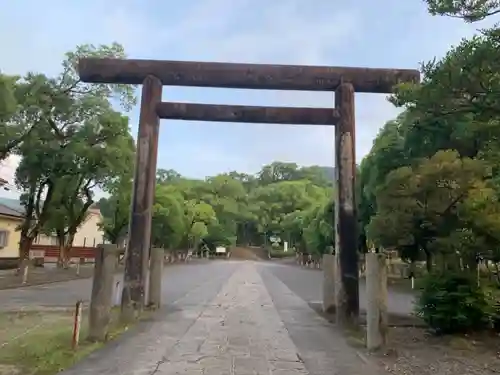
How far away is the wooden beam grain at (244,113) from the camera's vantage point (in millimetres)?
11273

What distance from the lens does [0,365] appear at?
6.16 metres

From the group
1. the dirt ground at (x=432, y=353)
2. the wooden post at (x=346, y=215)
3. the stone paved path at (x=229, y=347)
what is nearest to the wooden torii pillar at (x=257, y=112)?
the wooden post at (x=346, y=215)

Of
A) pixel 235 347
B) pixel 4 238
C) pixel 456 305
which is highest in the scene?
pixel 4 238

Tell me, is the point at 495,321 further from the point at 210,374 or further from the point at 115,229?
the point at 115,229

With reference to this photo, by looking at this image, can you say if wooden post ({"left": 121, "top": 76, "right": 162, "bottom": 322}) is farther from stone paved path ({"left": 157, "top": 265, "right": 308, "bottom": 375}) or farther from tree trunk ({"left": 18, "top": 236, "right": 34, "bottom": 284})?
Answer: tree trunk ({"left": 18, "top": 236, "right": 34, "bottom": 284})

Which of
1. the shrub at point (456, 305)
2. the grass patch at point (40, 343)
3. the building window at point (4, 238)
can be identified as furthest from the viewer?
the building window at point (4, 238)

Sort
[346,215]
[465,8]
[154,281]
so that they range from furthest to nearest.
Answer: [154,281]
[346,215]
[465,8]

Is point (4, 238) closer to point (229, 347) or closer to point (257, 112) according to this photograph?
point (257, 112)

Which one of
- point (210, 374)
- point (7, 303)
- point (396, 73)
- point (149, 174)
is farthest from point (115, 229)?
point (210, 374)

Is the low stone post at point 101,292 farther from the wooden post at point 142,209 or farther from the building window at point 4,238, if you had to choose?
the building window at point 4,238

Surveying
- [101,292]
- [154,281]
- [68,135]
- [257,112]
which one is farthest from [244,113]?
[68,135]

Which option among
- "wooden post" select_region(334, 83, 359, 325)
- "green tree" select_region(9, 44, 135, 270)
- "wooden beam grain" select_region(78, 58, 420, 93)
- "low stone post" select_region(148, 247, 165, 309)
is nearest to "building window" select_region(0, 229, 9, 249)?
"green tree" select_region(9, 44, 135, 270)

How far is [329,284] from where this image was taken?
12.2 meters

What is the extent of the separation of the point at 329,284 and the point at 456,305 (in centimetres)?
380
